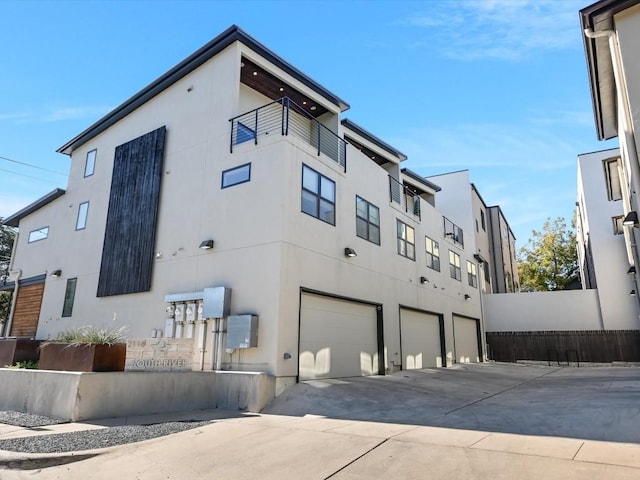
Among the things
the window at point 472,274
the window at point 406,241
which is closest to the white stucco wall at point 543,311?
the window at point 472,274

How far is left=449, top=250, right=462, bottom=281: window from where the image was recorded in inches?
837

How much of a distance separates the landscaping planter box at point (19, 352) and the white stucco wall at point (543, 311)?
73.2ft

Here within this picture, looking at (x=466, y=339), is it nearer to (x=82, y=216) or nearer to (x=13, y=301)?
(x=82, y=216)

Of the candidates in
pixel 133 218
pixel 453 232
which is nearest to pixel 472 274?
pixel 453 232

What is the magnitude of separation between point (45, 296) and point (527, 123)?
18259 mm

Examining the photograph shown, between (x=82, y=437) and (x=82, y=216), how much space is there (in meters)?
12.5

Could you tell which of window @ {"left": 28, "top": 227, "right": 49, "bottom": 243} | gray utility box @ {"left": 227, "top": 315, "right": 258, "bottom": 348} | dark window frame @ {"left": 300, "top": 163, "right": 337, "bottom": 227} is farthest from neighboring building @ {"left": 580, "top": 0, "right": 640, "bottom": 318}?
window @ {"left": 28, "top": 227, "right": 49, "bottom": 243}

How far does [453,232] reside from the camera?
22141 mm

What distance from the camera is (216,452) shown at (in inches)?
215

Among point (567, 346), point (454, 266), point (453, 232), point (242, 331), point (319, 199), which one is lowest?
point (567, 346)

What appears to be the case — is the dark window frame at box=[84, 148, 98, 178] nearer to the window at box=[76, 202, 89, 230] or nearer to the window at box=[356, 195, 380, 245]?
the window at box=[76, 202, 89, 230]

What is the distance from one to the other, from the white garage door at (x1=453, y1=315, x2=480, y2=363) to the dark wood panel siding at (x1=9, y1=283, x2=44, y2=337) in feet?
59.0

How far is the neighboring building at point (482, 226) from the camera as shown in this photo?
2639 centimetres

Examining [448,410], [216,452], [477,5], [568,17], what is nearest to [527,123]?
[568,17]
